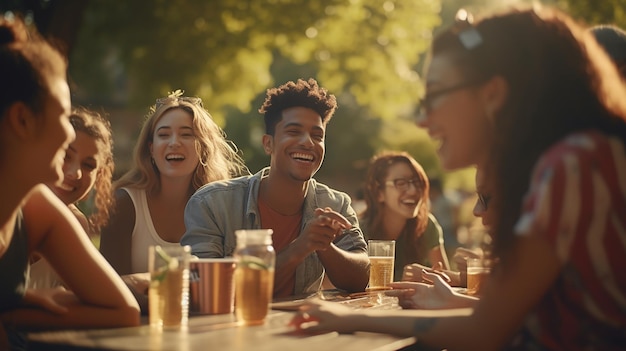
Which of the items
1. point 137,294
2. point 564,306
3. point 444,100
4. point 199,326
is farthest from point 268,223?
point 564,306

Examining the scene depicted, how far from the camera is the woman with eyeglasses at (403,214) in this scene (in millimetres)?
6191

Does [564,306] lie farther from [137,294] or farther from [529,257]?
[137,294]

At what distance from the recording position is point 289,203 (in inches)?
175

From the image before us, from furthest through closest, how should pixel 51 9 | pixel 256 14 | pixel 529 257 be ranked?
pixel 256 14 → pixel 51 9 → pixel 529 257

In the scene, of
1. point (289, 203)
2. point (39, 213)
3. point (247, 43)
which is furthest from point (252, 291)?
point (247, 43)

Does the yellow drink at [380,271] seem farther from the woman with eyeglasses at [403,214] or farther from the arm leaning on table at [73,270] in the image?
the woman with eyeglasses at [403,214]

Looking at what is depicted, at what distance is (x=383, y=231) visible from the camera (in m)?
6.27

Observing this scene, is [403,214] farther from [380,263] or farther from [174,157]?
[380,263]

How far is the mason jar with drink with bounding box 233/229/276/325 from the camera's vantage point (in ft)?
8.50

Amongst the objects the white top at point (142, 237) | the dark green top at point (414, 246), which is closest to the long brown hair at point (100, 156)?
the white top at point (142, 237)

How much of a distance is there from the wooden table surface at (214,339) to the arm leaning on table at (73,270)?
90 millimetres

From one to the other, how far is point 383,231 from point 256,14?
8708 mm

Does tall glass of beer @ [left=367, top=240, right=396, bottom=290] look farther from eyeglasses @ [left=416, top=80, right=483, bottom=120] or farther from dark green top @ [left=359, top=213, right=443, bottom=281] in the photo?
dark green top @ [left=359, top=213, right=443, bottom=281]

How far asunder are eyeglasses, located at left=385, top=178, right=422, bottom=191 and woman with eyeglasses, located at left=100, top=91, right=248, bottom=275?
70.8 inches
